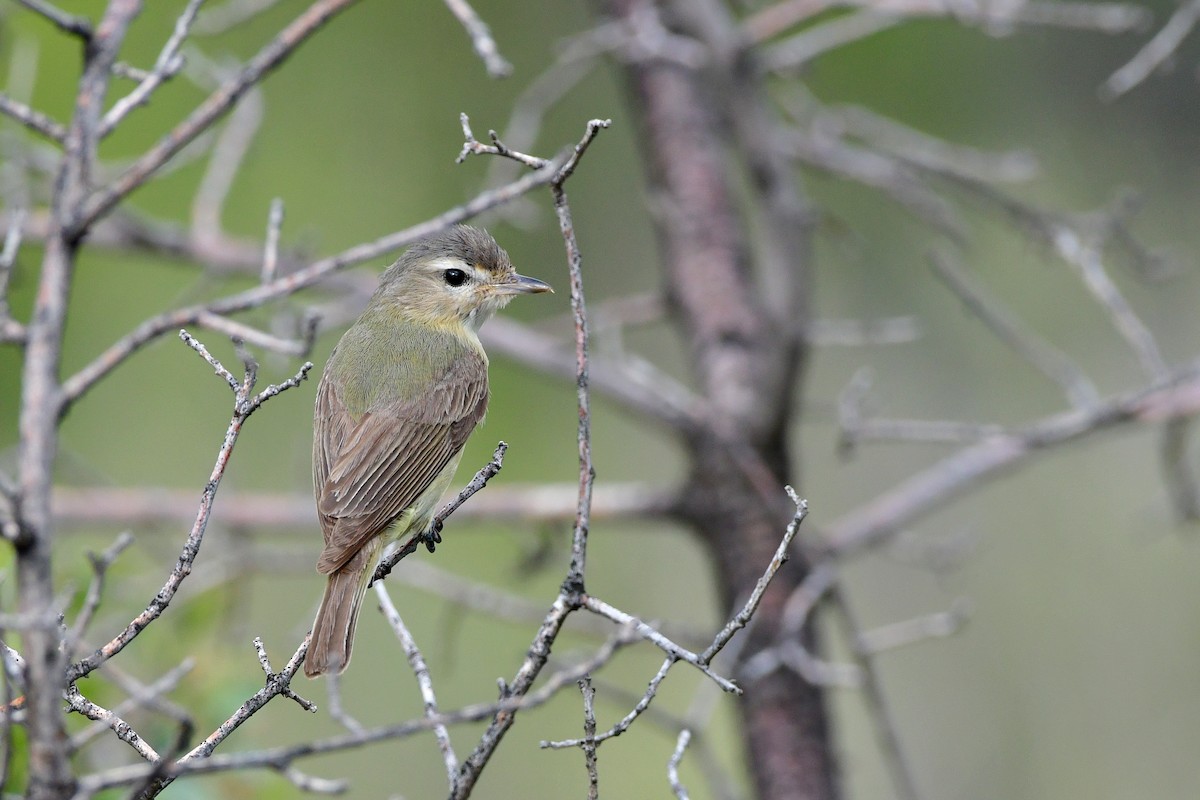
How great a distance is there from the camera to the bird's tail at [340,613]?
2406mm

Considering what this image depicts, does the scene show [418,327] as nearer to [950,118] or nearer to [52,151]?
[52,151]

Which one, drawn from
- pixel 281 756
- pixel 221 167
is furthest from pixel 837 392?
pixel 281 756

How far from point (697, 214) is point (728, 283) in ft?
0.97

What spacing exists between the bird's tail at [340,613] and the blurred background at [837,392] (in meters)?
2.94

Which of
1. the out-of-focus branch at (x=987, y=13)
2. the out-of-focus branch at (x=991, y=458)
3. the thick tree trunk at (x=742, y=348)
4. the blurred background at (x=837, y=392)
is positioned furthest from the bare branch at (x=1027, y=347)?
the blurred background at (x=837, y=392)

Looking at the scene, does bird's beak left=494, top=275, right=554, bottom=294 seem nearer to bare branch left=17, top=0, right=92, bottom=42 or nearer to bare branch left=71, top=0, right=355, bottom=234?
bare branch left=71, top=0, right=355, bottom=234

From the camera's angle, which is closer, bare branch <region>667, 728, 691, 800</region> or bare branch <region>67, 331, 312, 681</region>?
bare branch <region>67, 331, 312, 681</region>

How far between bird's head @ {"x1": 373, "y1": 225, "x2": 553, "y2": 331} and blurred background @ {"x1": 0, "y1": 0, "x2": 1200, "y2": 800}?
6.47 feet

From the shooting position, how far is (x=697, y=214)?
15.2 ft

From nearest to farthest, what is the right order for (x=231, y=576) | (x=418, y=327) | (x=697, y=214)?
(x=418, y=327), (x=231, y=576), (x=697, y=214)

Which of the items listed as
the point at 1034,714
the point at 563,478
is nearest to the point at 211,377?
the point at 563,478

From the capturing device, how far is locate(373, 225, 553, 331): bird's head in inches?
142

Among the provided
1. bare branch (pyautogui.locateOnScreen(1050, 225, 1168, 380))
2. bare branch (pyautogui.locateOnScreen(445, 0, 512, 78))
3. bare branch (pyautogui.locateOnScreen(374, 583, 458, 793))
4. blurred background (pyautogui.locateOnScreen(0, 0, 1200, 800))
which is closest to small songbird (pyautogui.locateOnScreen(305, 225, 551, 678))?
bare branch (pyautogui.locateOnScreen(374, 583, 458, 793))

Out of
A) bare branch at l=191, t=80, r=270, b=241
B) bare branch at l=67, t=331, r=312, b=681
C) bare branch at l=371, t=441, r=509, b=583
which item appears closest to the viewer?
bare branch at l=67, t=331, r=312, b=681
